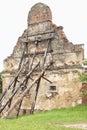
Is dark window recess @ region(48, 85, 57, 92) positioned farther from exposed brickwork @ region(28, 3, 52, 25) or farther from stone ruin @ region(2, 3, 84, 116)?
exposed brickwork @ region(28, 3, 52, 25)

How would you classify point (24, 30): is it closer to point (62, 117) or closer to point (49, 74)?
point (49, 74)

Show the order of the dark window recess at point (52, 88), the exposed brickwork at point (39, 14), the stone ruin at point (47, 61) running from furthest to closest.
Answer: the exposed brickwork at point (39, 14)
the dark window recess at point (52, 88)
the stone ruin at point (47, 61)

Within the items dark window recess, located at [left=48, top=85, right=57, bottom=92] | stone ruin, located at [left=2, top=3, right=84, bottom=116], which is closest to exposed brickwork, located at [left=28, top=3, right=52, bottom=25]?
stone ruin, located at [left=2, top=3, right=84, bottom=116]

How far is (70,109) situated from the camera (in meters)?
18.3

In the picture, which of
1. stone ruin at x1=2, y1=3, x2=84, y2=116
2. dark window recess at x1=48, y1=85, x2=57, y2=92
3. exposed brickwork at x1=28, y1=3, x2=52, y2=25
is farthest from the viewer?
exposed brickwork at x1=28, y1=3, x2=52, y2=25

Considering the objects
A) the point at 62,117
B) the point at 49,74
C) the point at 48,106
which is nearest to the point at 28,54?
the point at 49,74

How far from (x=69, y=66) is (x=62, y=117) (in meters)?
5.08

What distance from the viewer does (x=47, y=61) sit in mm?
20656

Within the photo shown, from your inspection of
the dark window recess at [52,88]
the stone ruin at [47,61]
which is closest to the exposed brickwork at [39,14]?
the stone ruin at [47,61]

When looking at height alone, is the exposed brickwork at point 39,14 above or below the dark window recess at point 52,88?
above

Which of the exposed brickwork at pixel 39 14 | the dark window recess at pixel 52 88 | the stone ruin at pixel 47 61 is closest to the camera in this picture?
the stone ruin at pixel 47 61

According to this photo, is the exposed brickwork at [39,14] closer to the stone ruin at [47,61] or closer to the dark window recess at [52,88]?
the stone ruin at [47,61]

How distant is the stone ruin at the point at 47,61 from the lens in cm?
1942

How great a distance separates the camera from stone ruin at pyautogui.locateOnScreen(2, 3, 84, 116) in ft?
63.7
